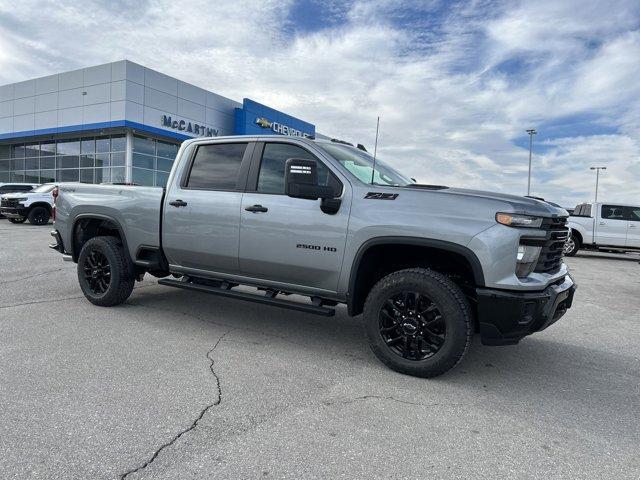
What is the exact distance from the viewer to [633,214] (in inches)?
608

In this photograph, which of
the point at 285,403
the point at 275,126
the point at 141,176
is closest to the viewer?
the point at 285,403

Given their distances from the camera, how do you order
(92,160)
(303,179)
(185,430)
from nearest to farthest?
(185,430), (303,179), (92,160)

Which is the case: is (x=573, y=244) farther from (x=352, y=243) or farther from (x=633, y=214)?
(x=352, y=243)

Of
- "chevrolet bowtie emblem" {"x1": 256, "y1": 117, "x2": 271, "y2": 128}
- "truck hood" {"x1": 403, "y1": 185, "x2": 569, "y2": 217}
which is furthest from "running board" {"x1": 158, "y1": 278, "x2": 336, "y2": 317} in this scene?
"chevrolet bowtie emblem" {"x1": 256, "y1": 117, "x2": 271, "y2": 128}

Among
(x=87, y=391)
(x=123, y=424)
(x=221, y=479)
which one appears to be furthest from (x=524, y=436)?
(x=87, y=391)

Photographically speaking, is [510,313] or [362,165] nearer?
[510,313]

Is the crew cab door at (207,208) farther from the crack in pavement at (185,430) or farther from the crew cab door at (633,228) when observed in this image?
the crew cab door at (633,228)

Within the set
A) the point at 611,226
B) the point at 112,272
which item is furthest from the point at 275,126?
the point at 112,272

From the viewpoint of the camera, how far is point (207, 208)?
4961 mm

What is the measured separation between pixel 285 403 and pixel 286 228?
1648mm

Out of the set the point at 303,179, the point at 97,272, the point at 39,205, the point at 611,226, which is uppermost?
the point at 303,179

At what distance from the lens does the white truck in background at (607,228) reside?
15.4 m

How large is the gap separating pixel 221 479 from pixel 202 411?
78 cm

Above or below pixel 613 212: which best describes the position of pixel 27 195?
below
